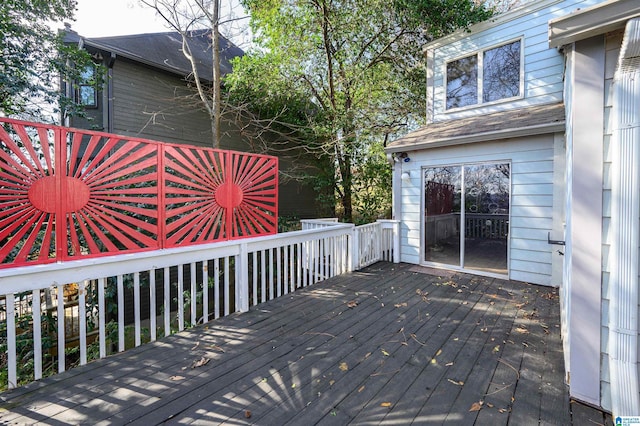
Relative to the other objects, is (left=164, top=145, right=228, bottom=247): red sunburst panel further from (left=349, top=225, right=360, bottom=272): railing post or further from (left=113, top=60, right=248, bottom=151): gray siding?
(left=113, top=60, right=248, bottom=151): gray siding

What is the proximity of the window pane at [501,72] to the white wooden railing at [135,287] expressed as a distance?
3275 mm

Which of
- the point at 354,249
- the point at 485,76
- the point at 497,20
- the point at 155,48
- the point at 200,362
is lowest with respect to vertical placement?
the point at 200,362

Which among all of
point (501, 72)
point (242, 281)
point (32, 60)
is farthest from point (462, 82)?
point (32, 60)

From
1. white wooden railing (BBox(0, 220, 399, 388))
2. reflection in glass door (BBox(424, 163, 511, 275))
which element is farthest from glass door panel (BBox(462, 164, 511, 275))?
white wooden railing (BBox(0, 220, 399, 388))

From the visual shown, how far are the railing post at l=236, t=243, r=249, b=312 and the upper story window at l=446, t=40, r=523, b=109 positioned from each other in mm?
5569

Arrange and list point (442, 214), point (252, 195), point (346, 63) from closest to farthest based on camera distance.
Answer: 1. point (252, 195)
2. point (442, 214)
3. point (346, 63)

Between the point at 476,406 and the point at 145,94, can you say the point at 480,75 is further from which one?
the point at 145,94

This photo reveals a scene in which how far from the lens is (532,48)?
562 centimetres

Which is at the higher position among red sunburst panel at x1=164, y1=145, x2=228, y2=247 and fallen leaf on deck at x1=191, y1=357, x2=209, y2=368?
red sunburst panel at x1=164, y1=145, x2=228, y2=247

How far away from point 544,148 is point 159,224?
5.47 metres

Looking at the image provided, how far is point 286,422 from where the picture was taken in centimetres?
186

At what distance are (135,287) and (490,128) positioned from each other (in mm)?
5497

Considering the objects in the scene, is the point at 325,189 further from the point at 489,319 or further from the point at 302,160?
the point at 489,319

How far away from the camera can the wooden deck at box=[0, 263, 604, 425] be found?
1936mm
